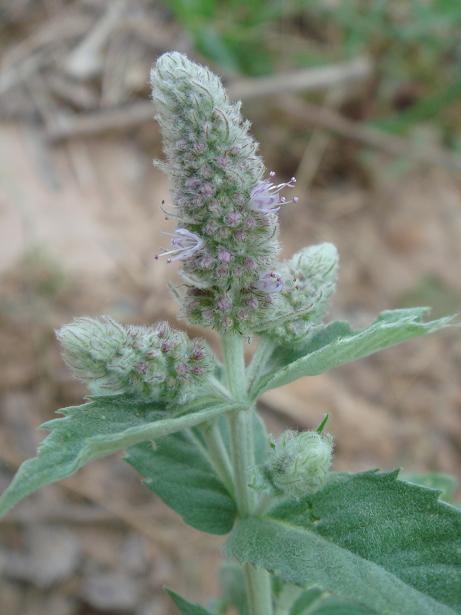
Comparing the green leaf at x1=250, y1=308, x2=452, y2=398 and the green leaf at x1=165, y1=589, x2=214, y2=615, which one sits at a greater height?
the green leaf at x1=250, y1=308, x2=452, y2=398

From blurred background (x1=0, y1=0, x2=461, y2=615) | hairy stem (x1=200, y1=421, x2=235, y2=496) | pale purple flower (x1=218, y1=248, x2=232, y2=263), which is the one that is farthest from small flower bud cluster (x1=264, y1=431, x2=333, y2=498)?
blurred background (x1=0, y1=0, x2=461, y2=615)

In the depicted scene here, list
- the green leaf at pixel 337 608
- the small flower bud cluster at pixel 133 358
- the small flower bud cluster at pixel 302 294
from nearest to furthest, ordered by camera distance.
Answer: the small flower bud cluster at pixel 133 358
the small flower bud cluster at pixel 302 294
the green leaf at pixel 337 608

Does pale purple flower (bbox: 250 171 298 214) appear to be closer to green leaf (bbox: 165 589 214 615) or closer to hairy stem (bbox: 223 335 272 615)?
hairy stem (bbox: 223 335 272 615)

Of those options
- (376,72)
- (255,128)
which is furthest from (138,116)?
(376,72)

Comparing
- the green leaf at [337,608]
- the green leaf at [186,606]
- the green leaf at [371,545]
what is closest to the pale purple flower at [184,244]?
the green leaf at [371,545]

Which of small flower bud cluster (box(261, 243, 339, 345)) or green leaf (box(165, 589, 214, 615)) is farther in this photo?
green leaf (box(165, 589, 214, 615))

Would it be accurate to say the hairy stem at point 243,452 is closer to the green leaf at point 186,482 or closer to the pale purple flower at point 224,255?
the green leaf at point 186,482
